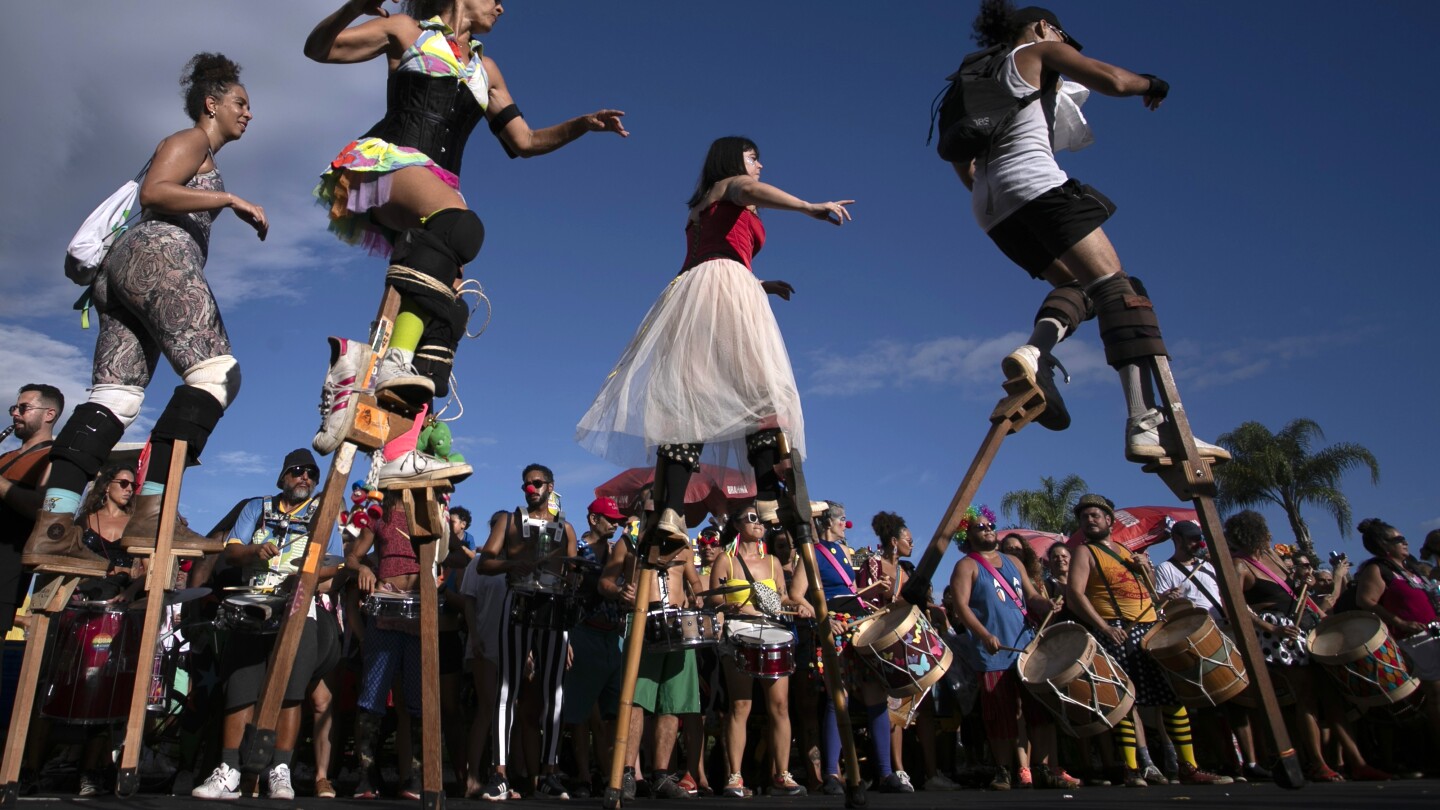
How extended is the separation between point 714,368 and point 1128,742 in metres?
4.54

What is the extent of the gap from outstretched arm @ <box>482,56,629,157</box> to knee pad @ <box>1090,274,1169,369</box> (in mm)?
2151

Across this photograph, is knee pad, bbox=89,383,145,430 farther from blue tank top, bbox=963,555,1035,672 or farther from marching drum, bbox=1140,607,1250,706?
blue tank top, bbox=963,555,1035,672

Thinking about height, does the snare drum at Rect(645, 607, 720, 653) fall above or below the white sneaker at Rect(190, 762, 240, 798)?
above

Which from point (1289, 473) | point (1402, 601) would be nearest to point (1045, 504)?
point (1289, 473)

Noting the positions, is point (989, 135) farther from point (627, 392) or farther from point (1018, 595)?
point (1018, 595)

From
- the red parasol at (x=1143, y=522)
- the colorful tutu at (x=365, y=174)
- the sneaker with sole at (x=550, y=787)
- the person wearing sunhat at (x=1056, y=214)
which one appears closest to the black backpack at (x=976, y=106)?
the person wearing sunhat at (x=1056, y=214)

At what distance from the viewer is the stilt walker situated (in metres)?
3.73

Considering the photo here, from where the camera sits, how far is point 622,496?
444 inches

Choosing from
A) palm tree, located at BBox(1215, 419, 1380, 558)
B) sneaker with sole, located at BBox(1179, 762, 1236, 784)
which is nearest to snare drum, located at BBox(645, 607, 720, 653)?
Result: sneaker with sole, located at BBox(1179, 762, 1236, 784)

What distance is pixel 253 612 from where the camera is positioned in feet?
16.6

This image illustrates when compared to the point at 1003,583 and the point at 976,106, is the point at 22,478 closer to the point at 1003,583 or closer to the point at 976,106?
the point at 976,106

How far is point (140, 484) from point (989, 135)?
3593 millimetres

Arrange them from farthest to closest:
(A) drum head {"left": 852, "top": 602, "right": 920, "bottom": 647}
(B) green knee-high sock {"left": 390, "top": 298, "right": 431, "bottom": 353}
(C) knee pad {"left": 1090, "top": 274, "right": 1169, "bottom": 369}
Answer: (A) drum head {"left": 852, "top": 602, "right": 920, "bottom": 647} < (C) knee pad {"left": 1090, "top": 274, "right": 1169, "bottom": 369} < (B) green knee-high sock {"left": 390, "top": 298, "right": 431, "bottom": 353}

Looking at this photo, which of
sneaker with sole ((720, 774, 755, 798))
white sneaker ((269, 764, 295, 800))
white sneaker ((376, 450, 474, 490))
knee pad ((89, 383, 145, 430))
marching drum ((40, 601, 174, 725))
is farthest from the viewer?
sneaker with sole ((720, 774, 755, 798))
